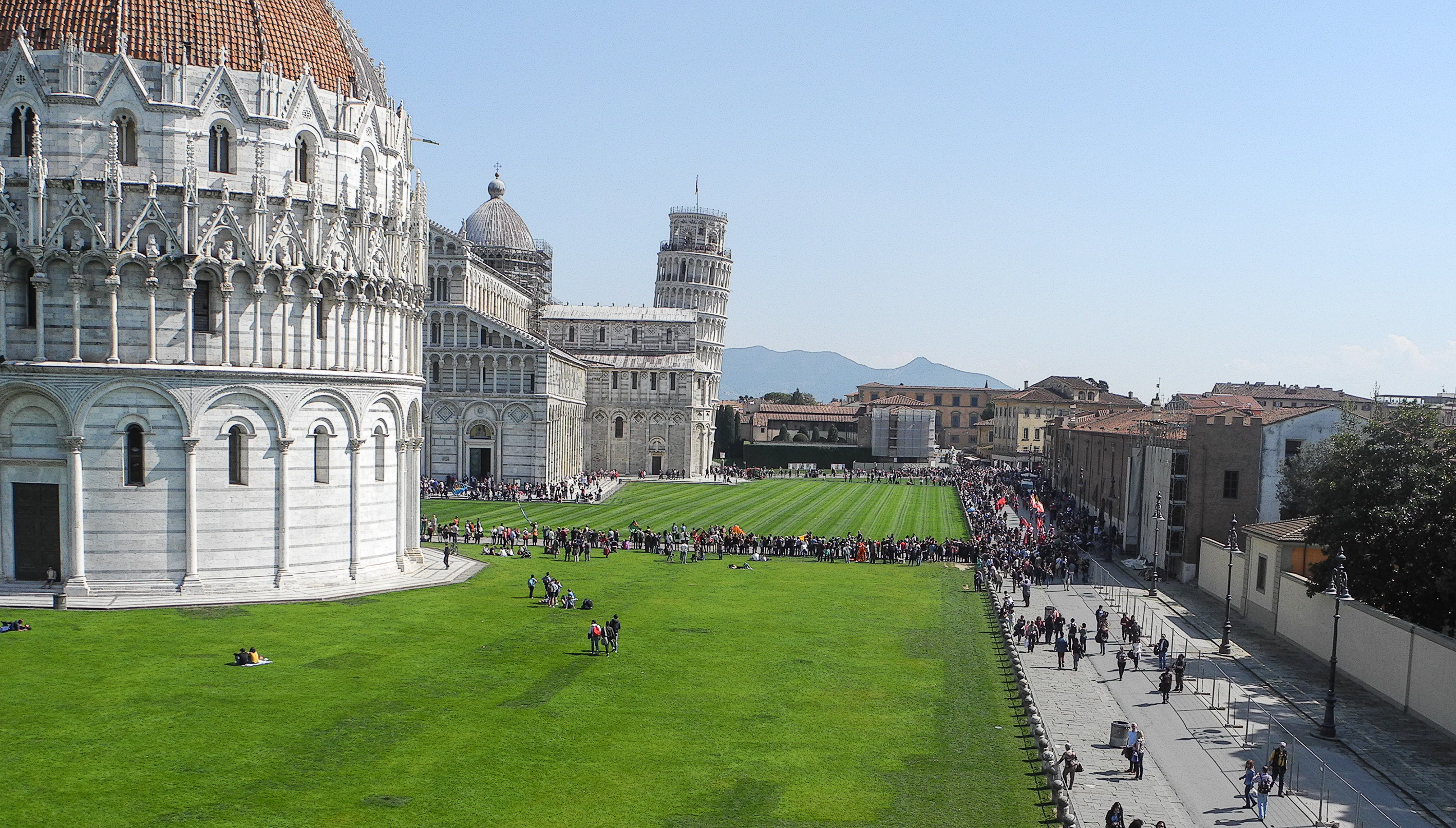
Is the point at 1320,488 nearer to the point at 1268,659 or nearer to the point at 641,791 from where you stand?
the point at 1268,659

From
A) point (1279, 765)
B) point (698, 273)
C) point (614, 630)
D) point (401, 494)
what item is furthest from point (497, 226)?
point (1279, 765)

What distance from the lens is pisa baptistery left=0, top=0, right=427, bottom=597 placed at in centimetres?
3447

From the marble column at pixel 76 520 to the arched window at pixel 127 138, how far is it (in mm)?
8623

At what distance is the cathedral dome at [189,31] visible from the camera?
35.8 m

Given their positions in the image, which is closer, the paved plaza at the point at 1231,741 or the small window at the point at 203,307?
the paved plaza at the point at 1231,741

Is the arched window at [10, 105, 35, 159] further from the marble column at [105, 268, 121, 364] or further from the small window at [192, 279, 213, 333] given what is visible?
the small window at [192, 279, 213, 333]

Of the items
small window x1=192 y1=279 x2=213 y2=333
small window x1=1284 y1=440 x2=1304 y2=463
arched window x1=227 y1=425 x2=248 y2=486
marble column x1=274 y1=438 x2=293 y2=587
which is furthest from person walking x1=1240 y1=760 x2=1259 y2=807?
small window x1=192 y1=279 x2=213 y2=333

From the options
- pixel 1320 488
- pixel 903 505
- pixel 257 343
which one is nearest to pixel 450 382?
pixel 903 505

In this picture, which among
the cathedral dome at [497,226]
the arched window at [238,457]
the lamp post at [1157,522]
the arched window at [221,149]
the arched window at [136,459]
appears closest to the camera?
the arched window at [136,459]

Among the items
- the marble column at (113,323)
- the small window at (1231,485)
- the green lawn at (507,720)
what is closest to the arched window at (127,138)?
the marble column at (113,323)

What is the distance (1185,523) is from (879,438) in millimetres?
80417

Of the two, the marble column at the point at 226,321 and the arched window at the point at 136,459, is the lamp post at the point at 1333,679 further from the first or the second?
the arched window at the point at 136,459

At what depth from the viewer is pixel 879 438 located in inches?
5027

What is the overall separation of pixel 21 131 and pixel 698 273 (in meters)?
90.3
